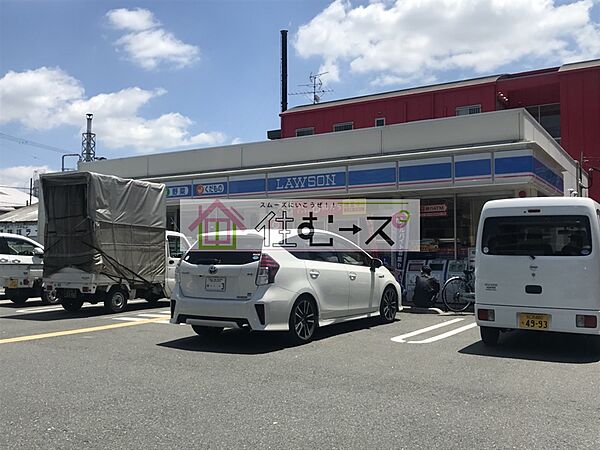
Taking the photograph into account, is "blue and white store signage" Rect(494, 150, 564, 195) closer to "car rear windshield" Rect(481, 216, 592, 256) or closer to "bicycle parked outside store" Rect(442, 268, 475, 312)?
"bicycle parked outside store" Rect(442, 268, 475, 312)

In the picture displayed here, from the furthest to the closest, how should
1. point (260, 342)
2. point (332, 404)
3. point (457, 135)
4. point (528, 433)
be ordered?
1. point (457, 135)
2. point (260, 342)
3. point (332, 404)
4. point (528, 433)

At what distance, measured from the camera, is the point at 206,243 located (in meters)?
8.84

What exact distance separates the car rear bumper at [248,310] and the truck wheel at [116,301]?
4.80 m

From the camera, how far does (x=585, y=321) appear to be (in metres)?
7.89

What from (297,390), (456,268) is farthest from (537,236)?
(456,268)

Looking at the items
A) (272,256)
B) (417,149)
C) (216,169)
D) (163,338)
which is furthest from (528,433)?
(216,169)

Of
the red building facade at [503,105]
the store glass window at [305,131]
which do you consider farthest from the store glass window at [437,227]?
the store glass window at [305,131]

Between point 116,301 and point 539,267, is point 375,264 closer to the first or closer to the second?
point 539,267

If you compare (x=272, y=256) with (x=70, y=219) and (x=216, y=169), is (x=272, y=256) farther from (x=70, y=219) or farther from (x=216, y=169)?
(x=216, y=169)

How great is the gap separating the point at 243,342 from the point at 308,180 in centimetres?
881

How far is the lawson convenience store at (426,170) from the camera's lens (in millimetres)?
14484

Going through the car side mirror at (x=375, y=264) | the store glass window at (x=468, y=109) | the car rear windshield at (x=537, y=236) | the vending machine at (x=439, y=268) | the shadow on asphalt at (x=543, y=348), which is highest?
the store glass window at (x=468, y=109)

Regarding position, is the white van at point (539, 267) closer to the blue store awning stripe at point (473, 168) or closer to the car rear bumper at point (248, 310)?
the car rear bumper at point (248, 310)

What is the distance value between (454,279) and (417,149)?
3.92 m
